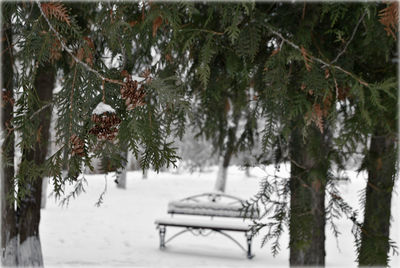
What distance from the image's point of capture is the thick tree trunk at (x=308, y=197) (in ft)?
8.83

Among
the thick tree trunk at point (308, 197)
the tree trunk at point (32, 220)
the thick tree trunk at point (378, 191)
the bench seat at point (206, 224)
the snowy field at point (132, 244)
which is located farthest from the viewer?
the bench seat at point (206, 224)

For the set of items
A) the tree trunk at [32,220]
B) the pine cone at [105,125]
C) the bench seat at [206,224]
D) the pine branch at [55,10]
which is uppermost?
the pine branch at [55,10]

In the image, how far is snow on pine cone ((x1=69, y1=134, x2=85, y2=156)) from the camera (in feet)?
4.20

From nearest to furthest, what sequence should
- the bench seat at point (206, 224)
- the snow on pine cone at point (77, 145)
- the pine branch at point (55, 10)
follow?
the snow on pine cone at point (77, 145)
the pine branch at point (55, 10)
the bench seat at point (206, 224)

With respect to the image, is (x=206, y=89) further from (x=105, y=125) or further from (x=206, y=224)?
(x=206, y=224)

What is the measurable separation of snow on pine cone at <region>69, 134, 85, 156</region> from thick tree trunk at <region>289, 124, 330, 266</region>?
3.61ft

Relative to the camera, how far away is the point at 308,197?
287 cm

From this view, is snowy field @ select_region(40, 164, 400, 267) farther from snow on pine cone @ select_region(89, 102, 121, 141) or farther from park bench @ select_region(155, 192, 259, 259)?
snow on pine cone @ select_region(89, 102, 121, 141)

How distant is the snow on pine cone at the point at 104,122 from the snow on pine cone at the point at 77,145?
5 cm

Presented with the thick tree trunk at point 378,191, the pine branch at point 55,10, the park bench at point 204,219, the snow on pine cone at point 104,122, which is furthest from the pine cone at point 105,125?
the park bench at point 204,219

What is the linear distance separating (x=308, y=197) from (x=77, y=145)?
6.52 feet

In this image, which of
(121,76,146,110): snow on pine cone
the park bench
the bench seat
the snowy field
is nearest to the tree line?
(121,76,146,110): snow on pine cone

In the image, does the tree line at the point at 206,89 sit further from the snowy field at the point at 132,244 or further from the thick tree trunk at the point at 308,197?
the snowy field at the point at 132,244

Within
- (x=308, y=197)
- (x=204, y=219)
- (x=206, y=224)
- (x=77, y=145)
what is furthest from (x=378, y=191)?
(x=204, y=219)
